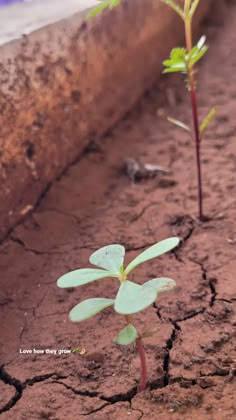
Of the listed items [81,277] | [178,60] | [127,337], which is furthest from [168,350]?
[178,60]

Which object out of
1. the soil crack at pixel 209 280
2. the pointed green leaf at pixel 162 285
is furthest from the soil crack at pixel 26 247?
the pointed green leaf at pixel 162 285

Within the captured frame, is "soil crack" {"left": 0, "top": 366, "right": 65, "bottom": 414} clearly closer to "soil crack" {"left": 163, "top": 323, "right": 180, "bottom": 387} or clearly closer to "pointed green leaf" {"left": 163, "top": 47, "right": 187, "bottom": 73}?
"soil crack" {"left": 163, "top": 323, "right": 180, "bottom": 387}

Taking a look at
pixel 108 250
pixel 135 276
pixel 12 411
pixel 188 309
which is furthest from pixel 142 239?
pixel 12 411

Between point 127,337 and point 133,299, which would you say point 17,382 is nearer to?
point 127,337

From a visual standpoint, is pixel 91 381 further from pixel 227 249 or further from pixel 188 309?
pixel 227 249

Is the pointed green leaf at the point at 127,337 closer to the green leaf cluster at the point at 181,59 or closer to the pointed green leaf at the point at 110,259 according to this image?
the pointed green leaf at the point at 110,259

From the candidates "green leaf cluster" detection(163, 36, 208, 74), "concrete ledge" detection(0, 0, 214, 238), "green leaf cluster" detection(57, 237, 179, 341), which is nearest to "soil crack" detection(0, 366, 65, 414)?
"green leaf cluster" detection(57, 237, 179, 341)

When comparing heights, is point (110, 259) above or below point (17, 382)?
above
